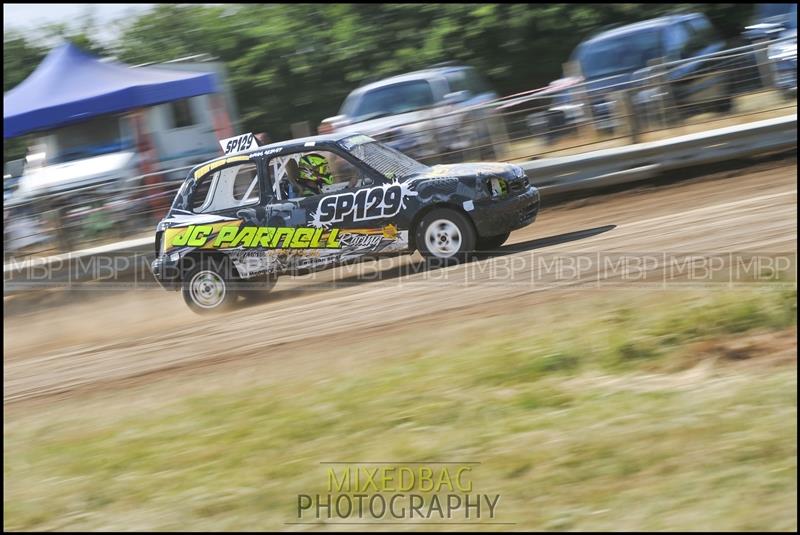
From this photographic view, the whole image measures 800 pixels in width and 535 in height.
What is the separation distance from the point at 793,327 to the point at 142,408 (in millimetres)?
4546

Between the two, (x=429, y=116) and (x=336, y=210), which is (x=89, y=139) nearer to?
(x=429, y=116)

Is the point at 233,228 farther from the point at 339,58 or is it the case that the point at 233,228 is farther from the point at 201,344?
the point at 339,58

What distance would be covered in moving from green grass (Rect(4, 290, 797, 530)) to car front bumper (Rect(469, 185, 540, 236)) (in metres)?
1.90

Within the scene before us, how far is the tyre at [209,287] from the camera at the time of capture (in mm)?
10016

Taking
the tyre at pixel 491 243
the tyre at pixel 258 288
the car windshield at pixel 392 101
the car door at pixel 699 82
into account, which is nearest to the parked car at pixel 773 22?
the car door at pixel 699 82

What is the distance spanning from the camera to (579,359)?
21.4ft

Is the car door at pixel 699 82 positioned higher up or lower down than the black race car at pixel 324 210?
higher up

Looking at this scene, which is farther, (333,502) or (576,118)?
(576,118)

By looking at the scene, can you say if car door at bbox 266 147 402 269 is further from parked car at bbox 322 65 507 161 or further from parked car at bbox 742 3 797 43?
parked car at bbox 742 3 797 43

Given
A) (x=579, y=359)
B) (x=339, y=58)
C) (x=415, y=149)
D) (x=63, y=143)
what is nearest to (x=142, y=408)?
(x=579, y=359)

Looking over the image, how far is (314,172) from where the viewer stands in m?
9.69

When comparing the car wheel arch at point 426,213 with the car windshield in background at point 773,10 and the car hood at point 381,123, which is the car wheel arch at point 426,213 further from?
the car windshield in background at point 773,10

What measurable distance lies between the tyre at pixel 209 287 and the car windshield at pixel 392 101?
273 inches

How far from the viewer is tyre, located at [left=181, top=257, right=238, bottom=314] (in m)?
10.0
